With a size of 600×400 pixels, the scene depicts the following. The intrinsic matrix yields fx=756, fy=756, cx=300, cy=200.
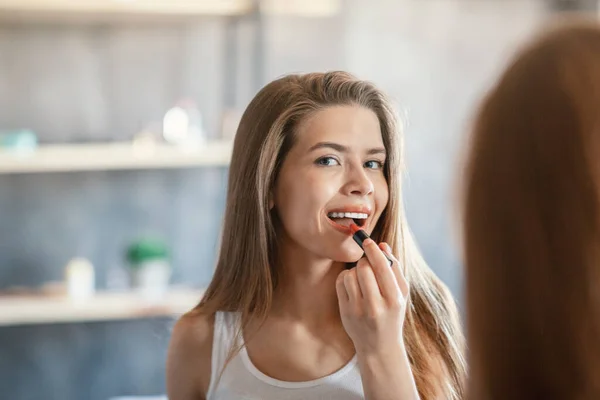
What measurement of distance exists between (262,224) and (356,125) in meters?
0.18

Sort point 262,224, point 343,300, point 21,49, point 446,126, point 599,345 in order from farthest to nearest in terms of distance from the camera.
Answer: point 446,126
point 21,49
point 262,224
point 343,300
point 599,345

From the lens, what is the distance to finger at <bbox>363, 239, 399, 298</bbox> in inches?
34.0

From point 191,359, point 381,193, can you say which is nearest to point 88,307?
point 191,359

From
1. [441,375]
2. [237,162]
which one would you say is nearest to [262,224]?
[237,162]

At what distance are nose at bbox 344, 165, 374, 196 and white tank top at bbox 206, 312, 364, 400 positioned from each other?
21cm

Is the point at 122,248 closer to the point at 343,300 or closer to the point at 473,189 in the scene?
the point at 343,300

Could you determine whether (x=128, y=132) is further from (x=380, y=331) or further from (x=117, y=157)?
(x=380, y=331)

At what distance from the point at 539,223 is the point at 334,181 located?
0.49 metres

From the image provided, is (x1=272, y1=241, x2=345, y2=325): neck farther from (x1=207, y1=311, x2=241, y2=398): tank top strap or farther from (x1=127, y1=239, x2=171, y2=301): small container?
(x1=127, y1=239, x2=171, y2=301): small container

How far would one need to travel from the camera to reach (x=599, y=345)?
0.47 m

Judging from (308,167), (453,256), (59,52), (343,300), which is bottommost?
(453,256)

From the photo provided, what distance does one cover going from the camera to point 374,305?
33.6 inches

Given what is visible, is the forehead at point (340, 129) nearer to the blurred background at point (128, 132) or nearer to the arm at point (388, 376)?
the arm at point (388, 376)

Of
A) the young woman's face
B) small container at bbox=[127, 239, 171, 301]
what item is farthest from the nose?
small container at bbox=[127, 239, 171, 301]
